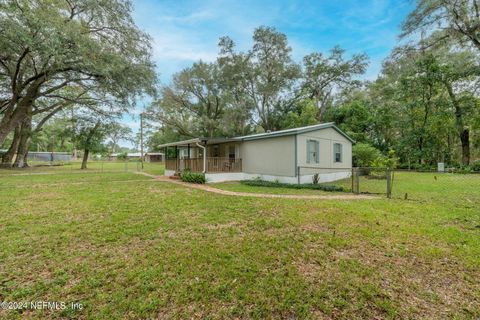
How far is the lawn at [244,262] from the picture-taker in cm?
238

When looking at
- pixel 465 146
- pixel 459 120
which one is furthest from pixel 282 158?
pixel 465 146

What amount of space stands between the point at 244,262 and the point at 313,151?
32.5 feet

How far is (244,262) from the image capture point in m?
3.20

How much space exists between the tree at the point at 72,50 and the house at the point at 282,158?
Result: 5.26m

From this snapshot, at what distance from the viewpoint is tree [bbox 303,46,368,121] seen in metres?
24.5

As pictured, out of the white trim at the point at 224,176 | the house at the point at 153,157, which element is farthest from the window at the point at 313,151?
the house at the point at 153,157

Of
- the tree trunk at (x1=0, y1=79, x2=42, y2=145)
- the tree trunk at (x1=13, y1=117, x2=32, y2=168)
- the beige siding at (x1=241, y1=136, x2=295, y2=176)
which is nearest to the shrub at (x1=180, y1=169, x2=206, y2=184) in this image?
the beige siding at (x1=241, y1=136, x2=295, y2=176)

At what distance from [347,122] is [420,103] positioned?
20.0 feet

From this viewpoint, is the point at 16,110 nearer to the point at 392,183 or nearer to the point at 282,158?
the point at 282,158

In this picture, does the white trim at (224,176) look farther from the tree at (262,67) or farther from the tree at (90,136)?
the tree at (90,136)

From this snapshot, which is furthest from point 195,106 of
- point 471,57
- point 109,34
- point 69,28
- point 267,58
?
point 471,57

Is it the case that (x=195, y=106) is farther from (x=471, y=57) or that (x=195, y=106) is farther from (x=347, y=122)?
(x=471, y=57)

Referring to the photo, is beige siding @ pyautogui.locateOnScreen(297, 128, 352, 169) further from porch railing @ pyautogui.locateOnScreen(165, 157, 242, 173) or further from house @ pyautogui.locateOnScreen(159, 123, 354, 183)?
porch railing @ pyautogui.locateOnScreen(165, 157, 242, 173)

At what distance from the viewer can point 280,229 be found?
4.49 m
